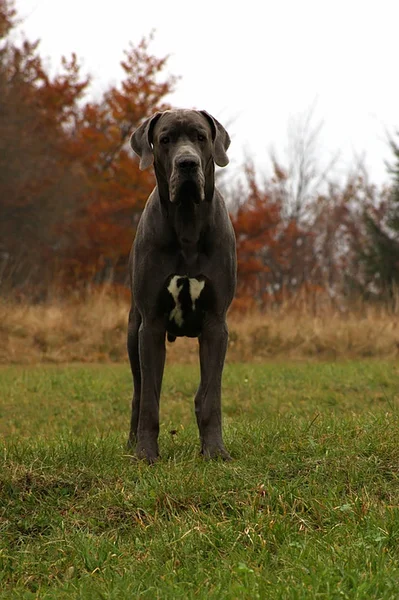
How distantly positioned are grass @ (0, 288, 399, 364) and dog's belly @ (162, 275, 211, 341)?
27.5 ft

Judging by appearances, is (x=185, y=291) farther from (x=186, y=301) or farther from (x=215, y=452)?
(x=215, y=452)

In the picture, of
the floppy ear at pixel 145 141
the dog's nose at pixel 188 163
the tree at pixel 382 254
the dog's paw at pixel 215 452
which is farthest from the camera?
the tree at pixel 382 254

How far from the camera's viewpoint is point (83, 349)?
13781 millimetres

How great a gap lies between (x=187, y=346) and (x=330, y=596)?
10.9 metres

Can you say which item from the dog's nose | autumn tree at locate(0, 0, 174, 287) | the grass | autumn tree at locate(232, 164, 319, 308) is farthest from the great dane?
autumn tree at locate(0, 0, 174, 287)

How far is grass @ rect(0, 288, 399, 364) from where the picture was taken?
13711mm

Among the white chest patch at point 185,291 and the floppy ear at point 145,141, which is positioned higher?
the floppy ear at point 145,141

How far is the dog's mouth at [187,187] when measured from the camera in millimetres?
4867

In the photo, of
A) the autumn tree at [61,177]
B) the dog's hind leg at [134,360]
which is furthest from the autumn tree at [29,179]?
the dog's hind leg at [134,360]

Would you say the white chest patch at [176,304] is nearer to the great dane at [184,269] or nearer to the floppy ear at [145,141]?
the great dane at [184,269]

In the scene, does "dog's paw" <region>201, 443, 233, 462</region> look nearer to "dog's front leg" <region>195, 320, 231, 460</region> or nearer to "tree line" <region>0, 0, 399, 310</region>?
"dog's front leg" <region>195, 320, 231, 460</region>

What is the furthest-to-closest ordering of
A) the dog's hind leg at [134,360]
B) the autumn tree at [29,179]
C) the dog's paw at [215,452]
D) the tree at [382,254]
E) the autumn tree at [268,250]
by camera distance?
the tree at [382,254] → the autumn tree at [268,250] → the autumn tree at [29,179] → the dog's hind leg at [134,360] → the dog's paw at [215,452]

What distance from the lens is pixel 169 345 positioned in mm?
13562

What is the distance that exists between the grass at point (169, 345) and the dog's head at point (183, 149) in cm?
859
